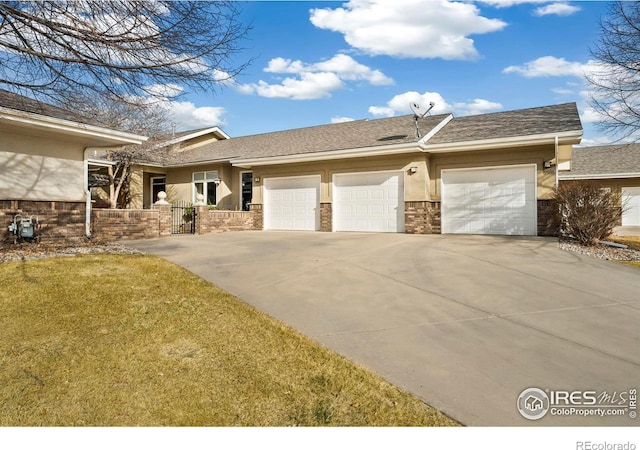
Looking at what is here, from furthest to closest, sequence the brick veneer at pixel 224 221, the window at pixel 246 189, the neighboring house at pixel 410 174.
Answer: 1. the window at pixel 246 189
2. the brick veneer at pixel 224 221
3. the neighboring house at pixel 410 174

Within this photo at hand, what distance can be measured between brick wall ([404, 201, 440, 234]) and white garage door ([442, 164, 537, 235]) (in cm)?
27

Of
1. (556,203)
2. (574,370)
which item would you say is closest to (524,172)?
(556,203)

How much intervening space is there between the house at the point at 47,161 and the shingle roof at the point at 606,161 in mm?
21808

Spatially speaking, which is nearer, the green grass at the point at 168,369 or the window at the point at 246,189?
the green grass at the point at 168,369

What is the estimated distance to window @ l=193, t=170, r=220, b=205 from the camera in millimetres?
19692

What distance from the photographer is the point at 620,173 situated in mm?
19688

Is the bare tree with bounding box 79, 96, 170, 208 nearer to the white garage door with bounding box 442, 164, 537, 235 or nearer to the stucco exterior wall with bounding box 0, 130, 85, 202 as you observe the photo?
the stucco exterior wall with bounding box 0, 130, 85, 202

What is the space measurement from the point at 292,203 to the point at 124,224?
6986 millimetres

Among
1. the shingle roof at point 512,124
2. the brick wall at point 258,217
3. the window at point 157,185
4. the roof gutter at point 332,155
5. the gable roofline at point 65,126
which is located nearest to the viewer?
the gable roofline at point 65,126

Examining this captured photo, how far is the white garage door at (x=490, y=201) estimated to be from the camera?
1254cm

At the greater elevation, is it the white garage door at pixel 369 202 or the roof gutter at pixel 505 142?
the roof gutter at pixel 505 142

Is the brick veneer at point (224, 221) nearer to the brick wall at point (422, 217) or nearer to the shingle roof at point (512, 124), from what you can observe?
the brick wall at point (422, 217)

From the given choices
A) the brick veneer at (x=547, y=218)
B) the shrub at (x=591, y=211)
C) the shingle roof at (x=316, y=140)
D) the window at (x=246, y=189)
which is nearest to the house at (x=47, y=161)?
the shingle roof at (x=316, y=140)

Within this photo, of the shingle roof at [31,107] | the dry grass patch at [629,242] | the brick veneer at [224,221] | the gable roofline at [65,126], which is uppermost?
the shingle roof at [31,107]
